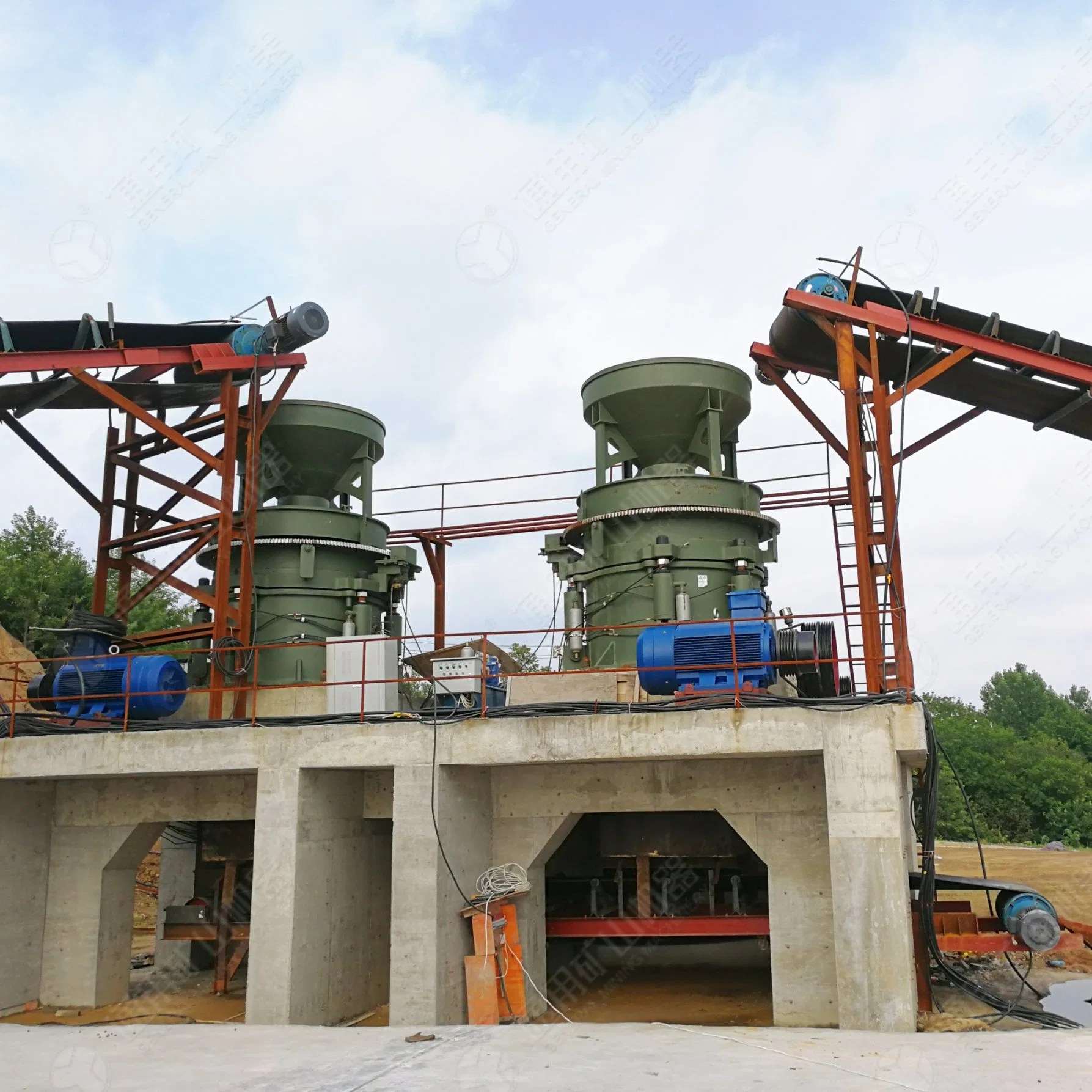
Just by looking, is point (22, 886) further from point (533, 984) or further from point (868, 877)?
point (868, 877)

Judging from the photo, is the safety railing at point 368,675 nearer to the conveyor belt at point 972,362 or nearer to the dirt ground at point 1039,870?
the conveyor belt at point 972,362

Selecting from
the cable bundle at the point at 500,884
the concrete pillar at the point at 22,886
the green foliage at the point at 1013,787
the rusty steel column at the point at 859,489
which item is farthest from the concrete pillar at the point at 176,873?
the green foliage at the point at 1013,787

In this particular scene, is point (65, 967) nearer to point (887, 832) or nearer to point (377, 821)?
point (377, 821)

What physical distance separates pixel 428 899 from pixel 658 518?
671 centimetres

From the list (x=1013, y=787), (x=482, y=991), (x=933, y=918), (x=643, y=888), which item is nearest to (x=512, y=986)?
(x=482, y=991)

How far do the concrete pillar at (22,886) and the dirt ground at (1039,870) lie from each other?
675 inches

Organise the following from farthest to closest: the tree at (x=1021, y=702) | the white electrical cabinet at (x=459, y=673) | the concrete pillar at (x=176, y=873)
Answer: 1. the tree at (x=1021, y=702)
2. the concrete pillar at (x=176, y=873)
3. the white electrical cabinet at (x=459, y=673)

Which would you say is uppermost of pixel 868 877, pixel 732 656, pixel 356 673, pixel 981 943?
pixel 356 673

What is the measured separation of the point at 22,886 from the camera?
14508 millimetres

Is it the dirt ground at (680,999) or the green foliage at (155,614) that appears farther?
Answer: the green foliage at (155,614)

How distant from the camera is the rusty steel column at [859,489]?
508 inches

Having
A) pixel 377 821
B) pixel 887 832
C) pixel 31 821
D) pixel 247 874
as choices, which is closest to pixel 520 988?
pixel 377 821

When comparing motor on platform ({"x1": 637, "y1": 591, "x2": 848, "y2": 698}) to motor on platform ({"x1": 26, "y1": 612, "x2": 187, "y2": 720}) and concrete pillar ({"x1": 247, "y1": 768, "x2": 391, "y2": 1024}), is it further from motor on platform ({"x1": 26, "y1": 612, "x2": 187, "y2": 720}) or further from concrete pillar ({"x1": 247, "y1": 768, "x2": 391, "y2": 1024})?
motor on platform ({"x1": 26, "y1": 612, "x2": 187, "y2": 720})

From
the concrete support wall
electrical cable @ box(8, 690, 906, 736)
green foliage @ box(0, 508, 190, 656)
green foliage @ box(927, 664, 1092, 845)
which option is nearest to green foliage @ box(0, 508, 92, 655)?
green foliage @ box(0, 508, 190, 656)
